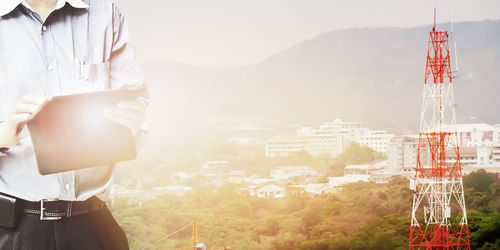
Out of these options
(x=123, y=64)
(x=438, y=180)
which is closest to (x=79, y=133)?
(x=123, y=64)

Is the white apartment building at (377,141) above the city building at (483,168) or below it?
above

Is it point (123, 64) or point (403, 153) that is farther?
point (403, 153)

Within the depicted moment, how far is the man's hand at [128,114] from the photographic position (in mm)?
777

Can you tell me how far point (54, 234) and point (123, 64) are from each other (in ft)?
0.87

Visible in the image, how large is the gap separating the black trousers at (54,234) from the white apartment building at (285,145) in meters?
5.68

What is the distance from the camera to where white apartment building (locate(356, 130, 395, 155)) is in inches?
251

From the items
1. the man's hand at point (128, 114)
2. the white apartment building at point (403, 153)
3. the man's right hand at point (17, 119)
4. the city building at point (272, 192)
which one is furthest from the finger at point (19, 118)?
the white apartment building at point (403, 153)

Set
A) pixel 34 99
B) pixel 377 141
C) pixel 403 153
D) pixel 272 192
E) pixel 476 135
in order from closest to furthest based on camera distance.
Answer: pixel 34 99
pixel 272 192
pixel 403 153
pixel 476 135
pixel 377 141

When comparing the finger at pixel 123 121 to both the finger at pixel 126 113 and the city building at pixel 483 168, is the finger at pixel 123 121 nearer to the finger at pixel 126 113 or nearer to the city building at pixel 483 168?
the finger at pixel 126 113

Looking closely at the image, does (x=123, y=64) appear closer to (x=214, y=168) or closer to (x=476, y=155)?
(x=214, y=168)

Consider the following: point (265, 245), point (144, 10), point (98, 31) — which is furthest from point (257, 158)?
point (98, 31)

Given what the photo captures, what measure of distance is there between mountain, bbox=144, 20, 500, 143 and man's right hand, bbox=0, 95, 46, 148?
18.9 feet

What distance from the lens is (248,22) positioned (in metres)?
6.34

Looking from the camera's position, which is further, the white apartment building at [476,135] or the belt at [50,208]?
the white apartment building at [476,135]
